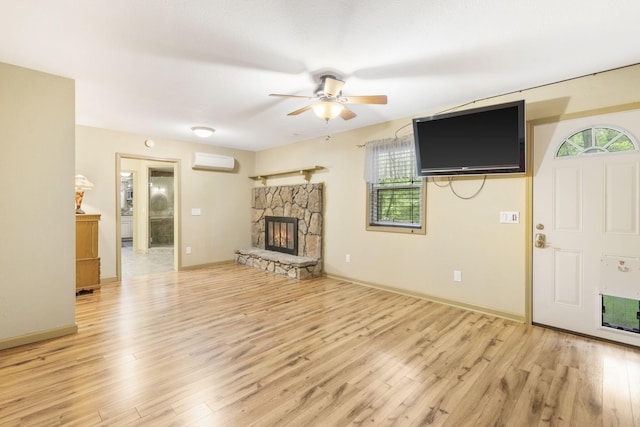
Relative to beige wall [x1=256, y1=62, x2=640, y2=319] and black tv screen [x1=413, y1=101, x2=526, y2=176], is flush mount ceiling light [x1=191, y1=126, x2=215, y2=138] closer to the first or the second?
beige wall [x1=256, y1=62, x2=640, y2=319]

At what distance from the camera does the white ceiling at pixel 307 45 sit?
179 centimetres

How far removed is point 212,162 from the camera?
5.58 meters

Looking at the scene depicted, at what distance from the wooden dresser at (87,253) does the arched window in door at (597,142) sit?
558cm

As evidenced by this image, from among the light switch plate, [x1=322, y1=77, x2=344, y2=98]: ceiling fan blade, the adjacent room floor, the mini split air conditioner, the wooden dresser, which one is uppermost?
[x1=322, y1=77, x2=344, y2=98]: ceiling fan blade

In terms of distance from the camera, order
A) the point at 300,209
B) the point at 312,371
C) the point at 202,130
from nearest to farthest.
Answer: the point at 312,371
the point at 202,130
the point at 300,209

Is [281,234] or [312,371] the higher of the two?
[281,234]

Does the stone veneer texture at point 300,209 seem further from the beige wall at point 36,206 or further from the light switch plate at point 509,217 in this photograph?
the beige wall at point 36,206

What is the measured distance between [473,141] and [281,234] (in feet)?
12.2

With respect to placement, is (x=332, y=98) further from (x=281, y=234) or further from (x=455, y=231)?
(x=281, y=234)

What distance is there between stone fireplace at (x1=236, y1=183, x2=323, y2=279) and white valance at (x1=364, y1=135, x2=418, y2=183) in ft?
3.49

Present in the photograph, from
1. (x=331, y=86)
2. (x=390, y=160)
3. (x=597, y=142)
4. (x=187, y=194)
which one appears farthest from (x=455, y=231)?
(x=187, y=194)

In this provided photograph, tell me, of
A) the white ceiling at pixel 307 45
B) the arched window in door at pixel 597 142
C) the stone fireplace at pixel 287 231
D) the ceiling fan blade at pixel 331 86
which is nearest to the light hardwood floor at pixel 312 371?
the stone fireplace at pixel 287 231

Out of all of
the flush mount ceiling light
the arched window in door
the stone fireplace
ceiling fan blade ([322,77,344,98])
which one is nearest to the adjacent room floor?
the stone fireplace

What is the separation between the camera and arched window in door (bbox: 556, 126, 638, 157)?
8.25ft
